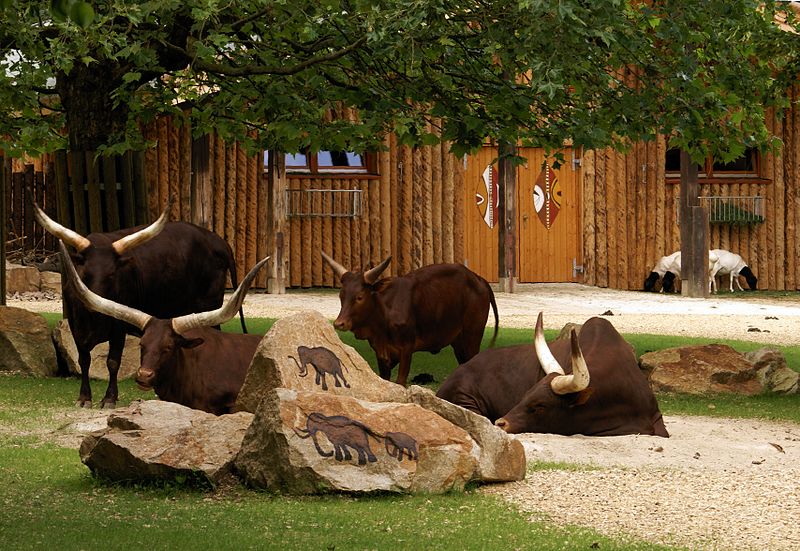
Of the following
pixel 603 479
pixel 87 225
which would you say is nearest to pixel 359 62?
pixel 87 225

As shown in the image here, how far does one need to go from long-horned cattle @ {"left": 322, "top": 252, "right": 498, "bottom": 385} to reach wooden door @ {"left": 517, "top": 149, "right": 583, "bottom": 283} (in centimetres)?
1185

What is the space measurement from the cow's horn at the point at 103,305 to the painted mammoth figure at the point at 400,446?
9.12ft

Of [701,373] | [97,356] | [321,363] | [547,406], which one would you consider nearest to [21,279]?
[97,356]

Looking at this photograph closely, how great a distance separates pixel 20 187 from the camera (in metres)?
21.7

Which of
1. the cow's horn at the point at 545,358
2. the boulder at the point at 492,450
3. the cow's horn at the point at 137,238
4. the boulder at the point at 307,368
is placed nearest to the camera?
the boulder at the point at 492,450

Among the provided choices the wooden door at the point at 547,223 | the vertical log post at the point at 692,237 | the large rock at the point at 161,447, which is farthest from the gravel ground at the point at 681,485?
the wooden door at the point at 547,223

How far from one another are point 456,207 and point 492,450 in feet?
52.7

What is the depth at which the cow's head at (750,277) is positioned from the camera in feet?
77.0

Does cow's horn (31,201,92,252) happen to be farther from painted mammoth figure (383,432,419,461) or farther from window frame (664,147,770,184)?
window frame (664,147,770,184)

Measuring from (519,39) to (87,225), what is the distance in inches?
203

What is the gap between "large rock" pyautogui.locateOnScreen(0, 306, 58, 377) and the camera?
1146cm

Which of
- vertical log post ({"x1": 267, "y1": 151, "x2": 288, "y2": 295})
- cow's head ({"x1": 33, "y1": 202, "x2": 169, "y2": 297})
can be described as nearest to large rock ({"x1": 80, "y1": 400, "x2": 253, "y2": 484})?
cow's head ({"x1": 33, "y1": 202, "x2": 169, "y2": 297})

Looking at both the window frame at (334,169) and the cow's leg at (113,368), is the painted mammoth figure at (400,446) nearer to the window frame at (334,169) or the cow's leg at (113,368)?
the cow's leg at (113,368)

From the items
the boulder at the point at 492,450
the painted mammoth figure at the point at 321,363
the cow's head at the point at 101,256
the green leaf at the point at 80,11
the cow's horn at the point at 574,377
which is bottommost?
the boulder at the point at 492,450
